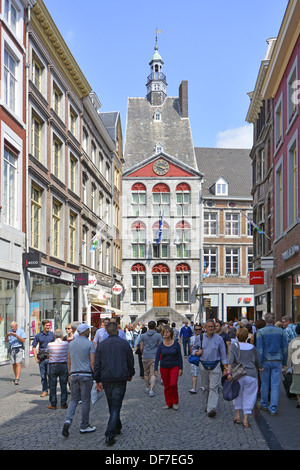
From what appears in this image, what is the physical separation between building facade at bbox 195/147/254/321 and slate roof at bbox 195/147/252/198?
0.23 m

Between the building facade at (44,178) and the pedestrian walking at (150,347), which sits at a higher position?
the building facade at (44,178)

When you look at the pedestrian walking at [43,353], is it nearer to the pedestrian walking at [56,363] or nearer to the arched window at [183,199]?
the pedestrian walking at [56,363]

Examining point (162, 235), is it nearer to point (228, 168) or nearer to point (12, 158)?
point (228, 168)

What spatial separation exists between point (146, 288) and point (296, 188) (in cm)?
3809

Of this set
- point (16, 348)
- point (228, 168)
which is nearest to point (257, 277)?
point (16, 348)

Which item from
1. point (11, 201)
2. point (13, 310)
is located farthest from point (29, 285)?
point (11, 201)

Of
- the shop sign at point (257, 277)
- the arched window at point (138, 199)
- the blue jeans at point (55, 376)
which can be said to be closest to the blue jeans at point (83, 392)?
the blue jeans at point (55, 376)

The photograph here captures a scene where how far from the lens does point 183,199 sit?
195ft

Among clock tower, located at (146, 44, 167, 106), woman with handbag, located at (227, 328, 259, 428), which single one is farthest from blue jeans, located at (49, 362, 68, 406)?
clock tower, located at (146, 44, 167, 106)

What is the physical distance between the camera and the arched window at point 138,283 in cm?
5850

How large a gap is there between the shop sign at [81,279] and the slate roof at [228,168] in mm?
32957

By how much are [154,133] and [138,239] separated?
494 inches

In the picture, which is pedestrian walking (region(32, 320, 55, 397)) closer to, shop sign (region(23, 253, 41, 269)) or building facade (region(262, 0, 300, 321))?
shop sign (region(23, 253, 41, 269))

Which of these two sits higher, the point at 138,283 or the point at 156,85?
the point at 156,85
